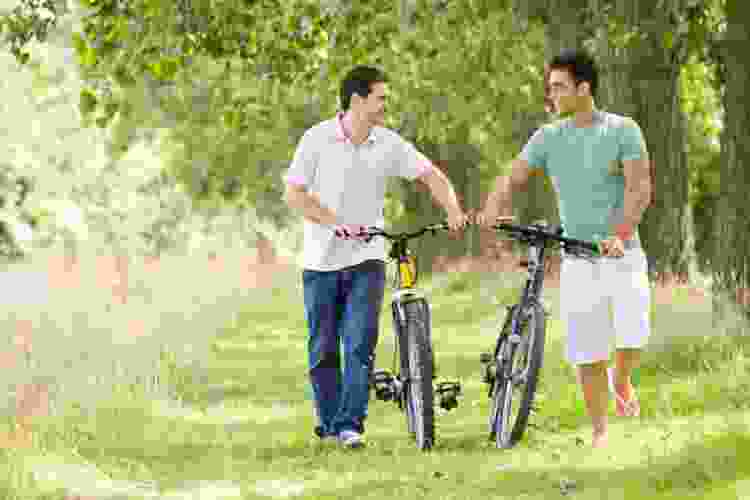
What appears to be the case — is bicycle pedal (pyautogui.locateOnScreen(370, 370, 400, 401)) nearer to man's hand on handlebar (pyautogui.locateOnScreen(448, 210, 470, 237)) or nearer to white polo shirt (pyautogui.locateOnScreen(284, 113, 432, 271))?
white polo shirt (pyautogui.locateOnScreen(284, 113, 432, 271))

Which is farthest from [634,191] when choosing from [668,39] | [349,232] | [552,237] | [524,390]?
[668,39]

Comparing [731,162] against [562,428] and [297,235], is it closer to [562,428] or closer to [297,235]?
[562,428]

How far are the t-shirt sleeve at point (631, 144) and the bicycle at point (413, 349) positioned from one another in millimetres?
1108

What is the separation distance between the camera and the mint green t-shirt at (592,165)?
9.55 meters

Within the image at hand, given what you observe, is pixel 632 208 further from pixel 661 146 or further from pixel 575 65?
pixel 661 146

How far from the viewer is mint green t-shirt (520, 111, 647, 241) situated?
31.3 ft

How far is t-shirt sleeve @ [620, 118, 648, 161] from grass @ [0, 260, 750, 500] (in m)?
1.41

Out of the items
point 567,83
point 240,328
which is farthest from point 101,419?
point 240,328

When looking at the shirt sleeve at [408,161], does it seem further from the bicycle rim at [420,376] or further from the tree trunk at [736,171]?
the tree trunk at [736,171]

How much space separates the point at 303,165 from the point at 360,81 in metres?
0.57

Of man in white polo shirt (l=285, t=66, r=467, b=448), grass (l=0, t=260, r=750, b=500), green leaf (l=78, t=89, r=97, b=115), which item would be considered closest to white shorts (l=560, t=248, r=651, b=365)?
grass (l=0, t=260, r=750, b=500)

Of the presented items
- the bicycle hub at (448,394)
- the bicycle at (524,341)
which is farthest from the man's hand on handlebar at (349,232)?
the bicycle hub at (448,394)

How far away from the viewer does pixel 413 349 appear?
10320 millimetres

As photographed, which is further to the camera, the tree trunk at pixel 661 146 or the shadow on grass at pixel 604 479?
the tree trunk at pixel 661 146
